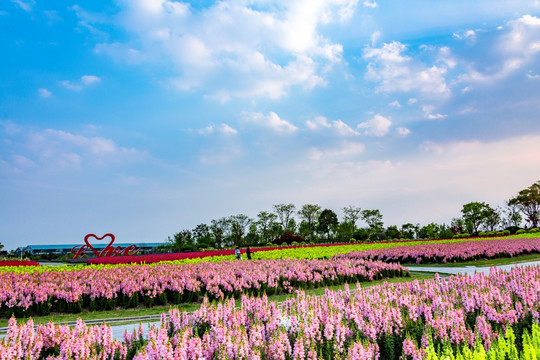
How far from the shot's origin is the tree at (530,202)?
70062 millimetres

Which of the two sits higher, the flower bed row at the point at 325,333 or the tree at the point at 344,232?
the flower bed row at the point at 325,333

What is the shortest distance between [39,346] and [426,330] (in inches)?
231

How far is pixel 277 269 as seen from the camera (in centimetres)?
1498

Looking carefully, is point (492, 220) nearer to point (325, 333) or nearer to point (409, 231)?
point (409, 231)

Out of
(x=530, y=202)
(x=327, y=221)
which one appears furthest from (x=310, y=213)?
(x=530, y=202)

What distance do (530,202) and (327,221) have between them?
129 feet

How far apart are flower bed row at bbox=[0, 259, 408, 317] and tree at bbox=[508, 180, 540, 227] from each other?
71757mm

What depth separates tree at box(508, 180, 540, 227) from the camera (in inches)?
2758

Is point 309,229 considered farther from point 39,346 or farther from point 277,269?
point 39,346

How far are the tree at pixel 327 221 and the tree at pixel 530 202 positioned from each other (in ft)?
118

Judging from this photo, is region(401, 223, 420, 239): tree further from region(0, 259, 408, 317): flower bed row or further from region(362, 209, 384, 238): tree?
region(0, 259, 408, 317): flower bed row

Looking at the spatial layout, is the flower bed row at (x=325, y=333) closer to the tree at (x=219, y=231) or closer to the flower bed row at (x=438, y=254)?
the flower bed row at (x=438, y=254)

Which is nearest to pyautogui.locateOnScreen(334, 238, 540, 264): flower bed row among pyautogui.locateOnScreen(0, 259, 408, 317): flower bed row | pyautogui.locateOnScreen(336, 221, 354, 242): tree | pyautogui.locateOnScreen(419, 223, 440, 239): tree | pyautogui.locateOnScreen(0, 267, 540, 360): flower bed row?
pyautogui.locateOnScreen(0, 259, 408, 317): flower bed row

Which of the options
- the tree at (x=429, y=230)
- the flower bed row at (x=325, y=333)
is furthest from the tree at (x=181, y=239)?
the flower bed row at (x=325, y=333)
